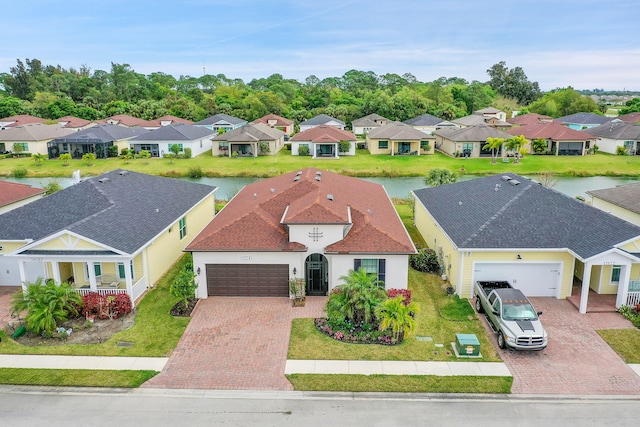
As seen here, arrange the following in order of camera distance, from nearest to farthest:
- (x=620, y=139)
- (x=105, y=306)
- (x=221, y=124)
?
1. (x=105, y=306)
2. (x=620, y=139)
3. (x=221, y=124)

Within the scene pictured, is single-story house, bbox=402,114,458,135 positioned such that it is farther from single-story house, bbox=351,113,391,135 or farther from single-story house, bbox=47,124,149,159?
single-story house, bbox=47,124,149,159

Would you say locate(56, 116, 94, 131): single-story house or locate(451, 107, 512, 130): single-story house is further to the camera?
locate(56, 116, 94, 131): single-story house

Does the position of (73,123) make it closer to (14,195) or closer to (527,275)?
(14,195)

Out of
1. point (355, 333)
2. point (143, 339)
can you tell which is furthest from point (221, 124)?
point (355, 333)

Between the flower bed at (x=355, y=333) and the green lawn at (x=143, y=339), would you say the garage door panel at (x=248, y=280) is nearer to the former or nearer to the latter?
the green lawn at (x=143, y=339)

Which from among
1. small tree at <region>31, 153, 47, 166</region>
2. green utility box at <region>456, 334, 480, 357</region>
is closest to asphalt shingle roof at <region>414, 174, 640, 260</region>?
green utility box at <region>456, 334, 480, 357</region>

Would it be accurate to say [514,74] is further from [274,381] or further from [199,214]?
[274,381]

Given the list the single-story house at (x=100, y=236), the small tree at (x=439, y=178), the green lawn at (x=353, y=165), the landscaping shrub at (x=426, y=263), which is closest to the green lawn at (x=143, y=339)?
the single-story house at (x=100, y=236)

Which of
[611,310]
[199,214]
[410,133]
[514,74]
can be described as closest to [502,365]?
[611,310]
